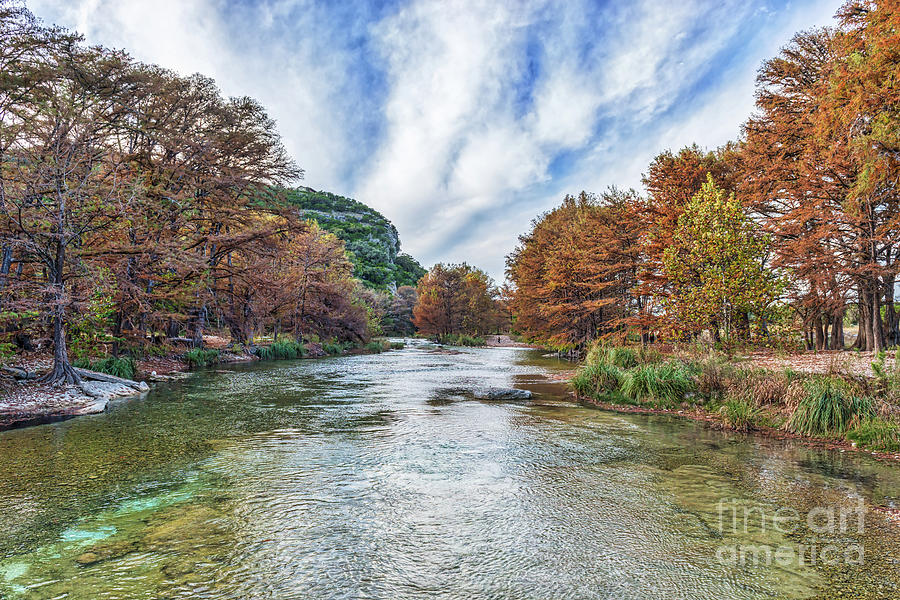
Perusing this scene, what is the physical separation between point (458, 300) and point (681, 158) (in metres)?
33.7

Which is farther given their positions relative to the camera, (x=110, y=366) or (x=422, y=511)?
(x=110, y=366)

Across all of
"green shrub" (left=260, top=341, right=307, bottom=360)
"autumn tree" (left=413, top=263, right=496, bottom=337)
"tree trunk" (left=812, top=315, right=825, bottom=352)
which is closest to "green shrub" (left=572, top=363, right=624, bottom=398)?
"tree trunk" (left=812, top=315, right=825, bottom=352)

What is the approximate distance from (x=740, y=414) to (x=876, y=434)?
2027 mm

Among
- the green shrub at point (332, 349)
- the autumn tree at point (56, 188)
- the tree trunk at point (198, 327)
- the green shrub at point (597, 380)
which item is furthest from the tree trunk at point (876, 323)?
the tree trunk at point (198, 327)

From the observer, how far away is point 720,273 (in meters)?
14.4

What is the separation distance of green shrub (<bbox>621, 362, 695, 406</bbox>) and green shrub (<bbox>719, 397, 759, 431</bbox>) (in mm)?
1597

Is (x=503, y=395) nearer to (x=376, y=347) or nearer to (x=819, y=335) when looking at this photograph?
(x=819, y=335)

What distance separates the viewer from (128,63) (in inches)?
626

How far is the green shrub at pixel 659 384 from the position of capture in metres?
10.9

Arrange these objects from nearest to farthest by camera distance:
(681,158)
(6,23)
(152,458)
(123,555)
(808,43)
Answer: (123,555) < (152,458) < (6,23) < (808,43) < (681,158)

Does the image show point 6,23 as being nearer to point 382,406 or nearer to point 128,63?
point 128,63

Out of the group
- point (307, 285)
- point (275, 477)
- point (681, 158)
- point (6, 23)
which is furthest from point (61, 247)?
point (681, 158)

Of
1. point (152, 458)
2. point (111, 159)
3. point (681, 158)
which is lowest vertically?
point (152, 458)

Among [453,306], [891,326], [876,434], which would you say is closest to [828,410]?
[876,434]
